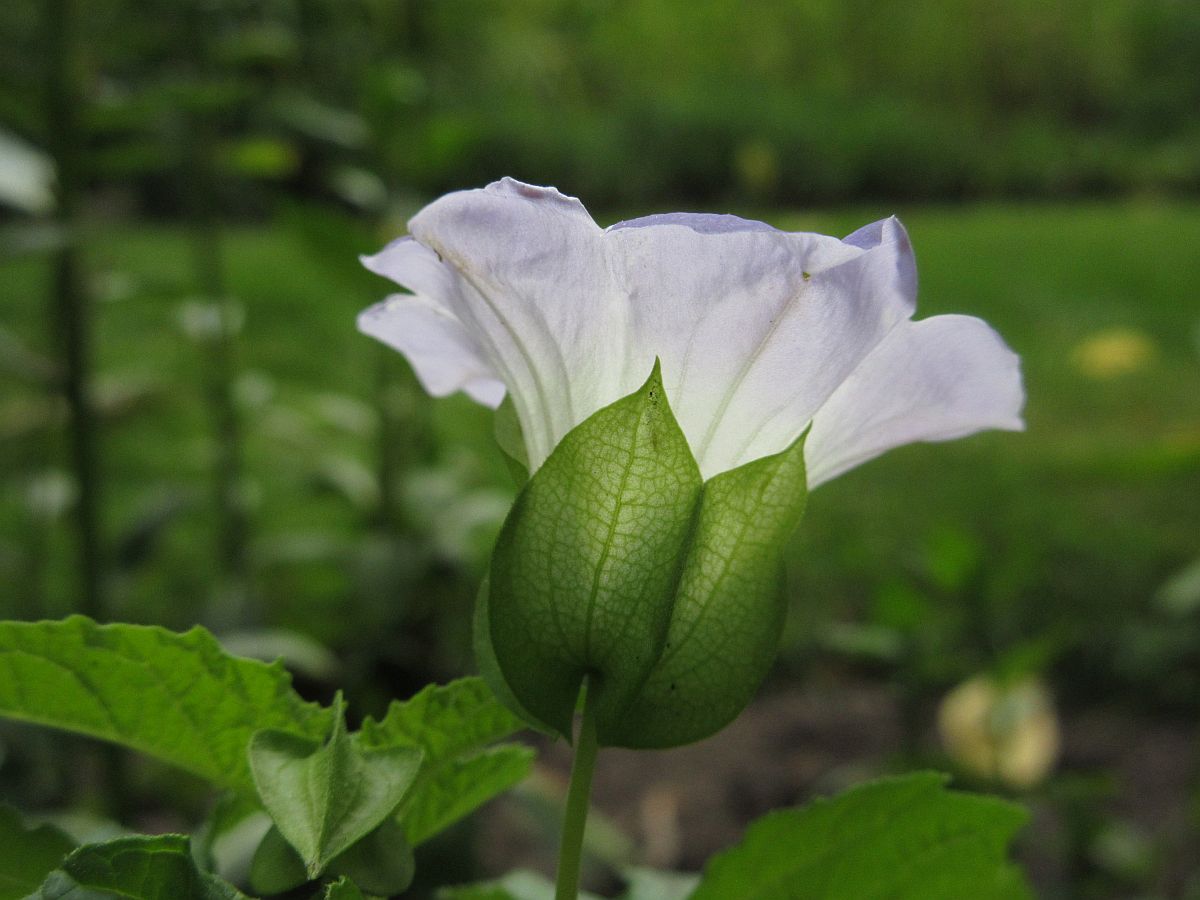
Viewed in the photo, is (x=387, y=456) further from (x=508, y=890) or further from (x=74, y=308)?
(x=508, y=890)

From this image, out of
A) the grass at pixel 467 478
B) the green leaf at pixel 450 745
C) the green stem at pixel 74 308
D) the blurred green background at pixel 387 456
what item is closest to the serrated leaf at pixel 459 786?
the green leaf at pixel 450 745

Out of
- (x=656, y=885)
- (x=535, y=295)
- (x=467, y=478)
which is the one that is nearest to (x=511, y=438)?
(x=535, y=295)

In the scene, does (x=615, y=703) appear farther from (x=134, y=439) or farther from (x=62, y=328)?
(x=134, y=439)

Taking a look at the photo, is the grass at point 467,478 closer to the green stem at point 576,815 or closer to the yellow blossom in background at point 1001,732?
the yellow blossom in background at point 1001,732

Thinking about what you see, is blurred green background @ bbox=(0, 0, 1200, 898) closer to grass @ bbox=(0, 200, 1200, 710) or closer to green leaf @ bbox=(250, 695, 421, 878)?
grass @ bbox=(0, 200, 1200, 710)

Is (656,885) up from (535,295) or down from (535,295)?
down

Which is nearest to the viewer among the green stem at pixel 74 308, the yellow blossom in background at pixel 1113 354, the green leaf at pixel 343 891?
the green leaf at pixel 343 891
